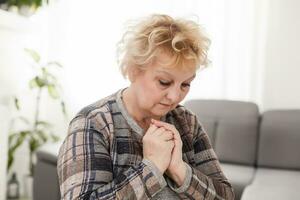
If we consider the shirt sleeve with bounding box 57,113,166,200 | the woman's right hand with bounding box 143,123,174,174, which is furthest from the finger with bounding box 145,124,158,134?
the shirt sleeve with bounding box 57,113,166,200

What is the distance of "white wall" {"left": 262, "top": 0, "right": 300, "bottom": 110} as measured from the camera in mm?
2957

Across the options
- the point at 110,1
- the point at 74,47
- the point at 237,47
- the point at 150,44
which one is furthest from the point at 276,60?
the point at 150,44

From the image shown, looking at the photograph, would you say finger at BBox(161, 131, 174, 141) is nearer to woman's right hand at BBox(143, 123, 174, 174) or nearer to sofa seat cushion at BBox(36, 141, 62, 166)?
woman's right hand at BBox(143, 123, 174, 174)

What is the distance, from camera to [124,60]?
1.05 m

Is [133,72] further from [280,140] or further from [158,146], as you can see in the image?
[280,140]

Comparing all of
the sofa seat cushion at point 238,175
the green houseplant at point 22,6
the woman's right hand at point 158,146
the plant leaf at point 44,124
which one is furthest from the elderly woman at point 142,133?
the plant leaf at point 44,124

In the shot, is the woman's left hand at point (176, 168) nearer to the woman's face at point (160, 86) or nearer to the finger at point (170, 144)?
the finger at point (170, 144)

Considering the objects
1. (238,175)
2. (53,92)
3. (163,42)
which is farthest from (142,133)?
(53,92)

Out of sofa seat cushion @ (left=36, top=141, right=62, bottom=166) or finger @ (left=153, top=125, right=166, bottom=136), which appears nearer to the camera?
finger @ (left=153, top=125, right=166, bottom=136)

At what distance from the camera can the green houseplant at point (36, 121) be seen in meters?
3.13

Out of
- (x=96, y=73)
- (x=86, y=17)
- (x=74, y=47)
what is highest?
(x=86, y=17)

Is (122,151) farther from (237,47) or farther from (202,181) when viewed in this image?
(237,47)

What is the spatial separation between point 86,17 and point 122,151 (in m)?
2.60

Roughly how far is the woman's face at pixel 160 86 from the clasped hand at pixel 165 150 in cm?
6
